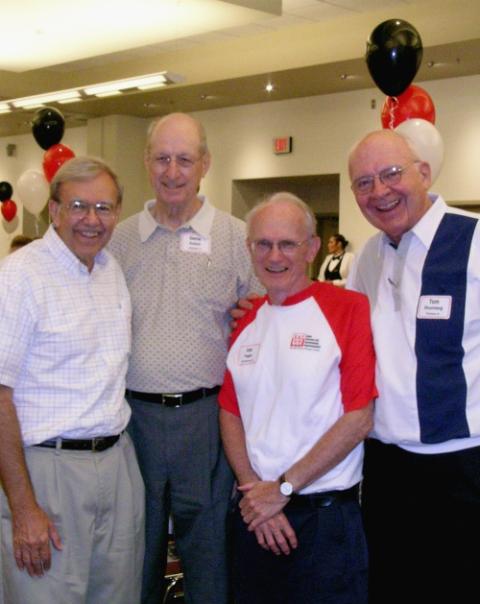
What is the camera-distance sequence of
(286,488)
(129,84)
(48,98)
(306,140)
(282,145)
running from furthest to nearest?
1. (282,145)
2. (306,140)
3. (48,98)
4. (129,84)
5. (286,488)

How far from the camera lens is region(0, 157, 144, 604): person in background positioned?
2125mm

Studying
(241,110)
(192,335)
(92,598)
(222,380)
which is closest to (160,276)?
(192,335)

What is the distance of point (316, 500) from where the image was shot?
2.14 metres

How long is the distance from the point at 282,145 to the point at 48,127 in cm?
459

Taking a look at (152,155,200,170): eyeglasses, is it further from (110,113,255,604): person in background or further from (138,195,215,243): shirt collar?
(138,195,215,243): shirt collar

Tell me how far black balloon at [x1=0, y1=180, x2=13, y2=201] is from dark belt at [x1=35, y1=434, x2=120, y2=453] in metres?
12.9

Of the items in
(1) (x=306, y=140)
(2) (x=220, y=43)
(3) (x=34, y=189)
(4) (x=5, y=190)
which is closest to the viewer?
(3) (x=34, y=189)

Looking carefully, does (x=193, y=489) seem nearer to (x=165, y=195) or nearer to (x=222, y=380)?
(x=222, y=380)

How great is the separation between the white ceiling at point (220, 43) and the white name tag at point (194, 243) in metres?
4.06

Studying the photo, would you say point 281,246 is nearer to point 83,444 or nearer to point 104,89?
point 83,444

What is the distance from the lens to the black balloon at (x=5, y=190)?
14320mm

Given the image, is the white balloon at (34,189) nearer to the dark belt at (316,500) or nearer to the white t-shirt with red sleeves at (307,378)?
the white t-shirt with red sleeves at (307,378)

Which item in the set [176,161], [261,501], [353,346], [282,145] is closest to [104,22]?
[282,145]

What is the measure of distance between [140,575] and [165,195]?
1226 mm
